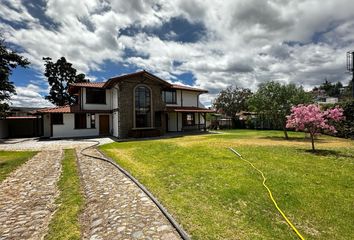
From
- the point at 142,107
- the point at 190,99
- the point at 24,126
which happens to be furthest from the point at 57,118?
the point at 190,99

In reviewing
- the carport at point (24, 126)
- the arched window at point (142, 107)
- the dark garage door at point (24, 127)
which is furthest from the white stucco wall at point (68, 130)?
the dark garage door at point (24, 127)

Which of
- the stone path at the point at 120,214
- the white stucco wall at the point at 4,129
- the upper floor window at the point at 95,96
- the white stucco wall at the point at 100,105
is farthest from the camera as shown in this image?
the white stucco wall at the point at 4,129

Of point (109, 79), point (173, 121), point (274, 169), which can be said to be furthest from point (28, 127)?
point (274, 169)

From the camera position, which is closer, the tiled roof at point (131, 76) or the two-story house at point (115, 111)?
the tiled roof at point (131, 76)

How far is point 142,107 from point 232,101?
2278 cm

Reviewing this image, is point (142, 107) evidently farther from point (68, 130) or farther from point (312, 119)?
point (312, 119)

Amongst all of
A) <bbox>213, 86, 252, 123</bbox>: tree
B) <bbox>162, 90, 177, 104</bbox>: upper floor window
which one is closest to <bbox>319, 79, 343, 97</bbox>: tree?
<bbox>213, 86, 252, 123</bbox>: tree

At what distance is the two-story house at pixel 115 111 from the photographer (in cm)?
2038

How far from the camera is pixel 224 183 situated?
625 centimetres

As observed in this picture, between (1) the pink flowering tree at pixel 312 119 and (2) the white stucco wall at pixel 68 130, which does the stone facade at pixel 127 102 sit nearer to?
(2) the white stucco wall at pixel 68 130

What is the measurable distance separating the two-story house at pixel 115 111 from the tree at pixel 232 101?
61.6ft

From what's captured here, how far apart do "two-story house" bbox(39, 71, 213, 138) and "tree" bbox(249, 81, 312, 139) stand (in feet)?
30.3

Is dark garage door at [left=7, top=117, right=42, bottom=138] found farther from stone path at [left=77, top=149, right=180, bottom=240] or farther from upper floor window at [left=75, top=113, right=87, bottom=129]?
stone path at [left=77, top=149, right=180, bottom=240]

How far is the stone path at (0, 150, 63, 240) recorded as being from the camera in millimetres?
4034
